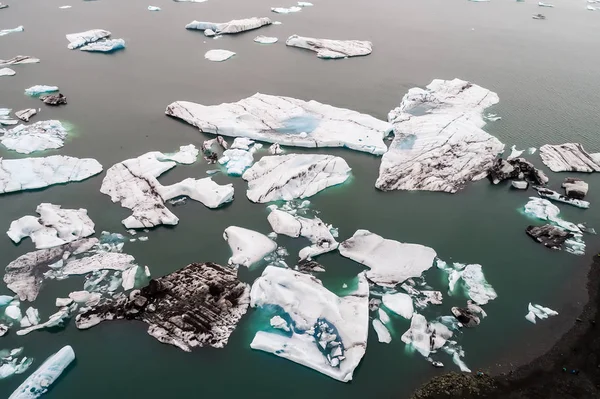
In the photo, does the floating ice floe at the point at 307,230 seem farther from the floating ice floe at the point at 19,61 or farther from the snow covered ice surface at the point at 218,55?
the floating ice floe at the point at 19,61

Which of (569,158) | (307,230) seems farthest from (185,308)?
(569,158)

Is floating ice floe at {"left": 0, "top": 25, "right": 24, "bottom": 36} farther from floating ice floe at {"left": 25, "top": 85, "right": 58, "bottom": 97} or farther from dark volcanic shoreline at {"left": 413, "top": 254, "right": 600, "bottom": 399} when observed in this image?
dark volcanic shoreline at {"left": 413, "top": 254, "right": 600, "bottom": 399}

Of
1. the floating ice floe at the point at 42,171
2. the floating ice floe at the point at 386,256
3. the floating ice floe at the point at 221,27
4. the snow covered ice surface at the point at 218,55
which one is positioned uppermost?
the floating ice floe at the point at 221,27

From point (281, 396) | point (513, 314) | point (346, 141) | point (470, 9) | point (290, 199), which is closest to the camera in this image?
point (281, 396)

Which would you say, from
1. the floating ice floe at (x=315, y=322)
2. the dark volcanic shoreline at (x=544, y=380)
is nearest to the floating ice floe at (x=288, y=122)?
the floating ice floe at (x=315, y=322)

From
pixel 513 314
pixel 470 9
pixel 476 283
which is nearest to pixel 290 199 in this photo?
pixel 476 283

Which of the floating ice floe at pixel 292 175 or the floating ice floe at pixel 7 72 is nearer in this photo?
the floating ice floe at pixel 292 175

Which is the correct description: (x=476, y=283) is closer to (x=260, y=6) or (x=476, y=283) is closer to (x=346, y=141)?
(x=346, y=141)
